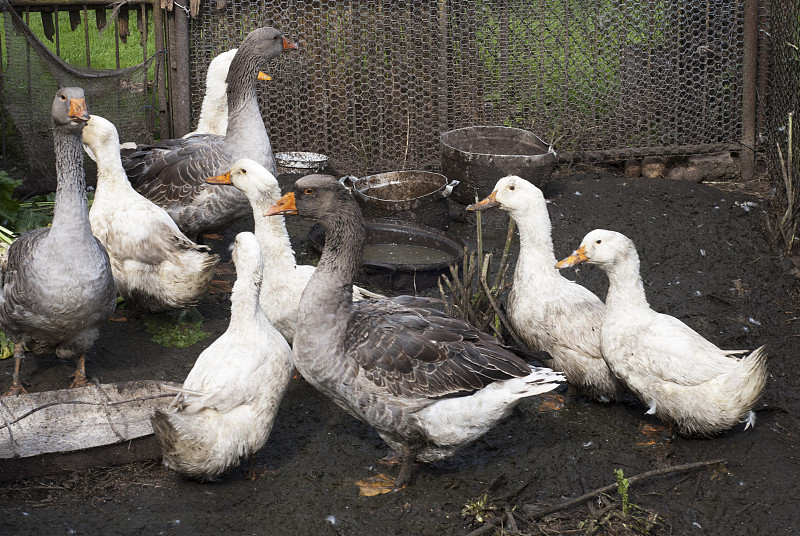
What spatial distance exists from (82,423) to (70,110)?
2.01 m

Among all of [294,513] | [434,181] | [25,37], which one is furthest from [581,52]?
[294,513]

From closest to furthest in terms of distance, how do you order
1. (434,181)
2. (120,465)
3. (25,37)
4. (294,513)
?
(294,513)
(120,465)
(25,37)
(434,181)

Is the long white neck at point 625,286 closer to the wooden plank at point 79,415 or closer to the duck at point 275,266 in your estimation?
the duck at point 275,266

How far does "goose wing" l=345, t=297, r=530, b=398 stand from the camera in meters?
4.56

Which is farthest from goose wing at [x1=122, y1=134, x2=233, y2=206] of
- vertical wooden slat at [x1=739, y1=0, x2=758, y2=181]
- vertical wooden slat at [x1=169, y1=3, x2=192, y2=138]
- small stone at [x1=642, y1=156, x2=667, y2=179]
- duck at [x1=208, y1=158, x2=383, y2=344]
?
vertical wooden slat at [x1=739, y1=0, x2=758, y2=181]

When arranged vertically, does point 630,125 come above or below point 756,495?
above

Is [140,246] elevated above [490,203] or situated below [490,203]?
below

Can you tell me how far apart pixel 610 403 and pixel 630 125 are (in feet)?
17.5

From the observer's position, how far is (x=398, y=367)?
456cm

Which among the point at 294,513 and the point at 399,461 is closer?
the point at 294,513

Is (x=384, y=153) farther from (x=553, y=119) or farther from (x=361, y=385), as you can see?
(x=361, y=385)

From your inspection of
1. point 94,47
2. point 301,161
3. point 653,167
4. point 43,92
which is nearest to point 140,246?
point 43,92

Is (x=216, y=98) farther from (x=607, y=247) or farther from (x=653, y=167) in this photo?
(x=653, y=167)

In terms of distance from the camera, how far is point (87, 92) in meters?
8.37
